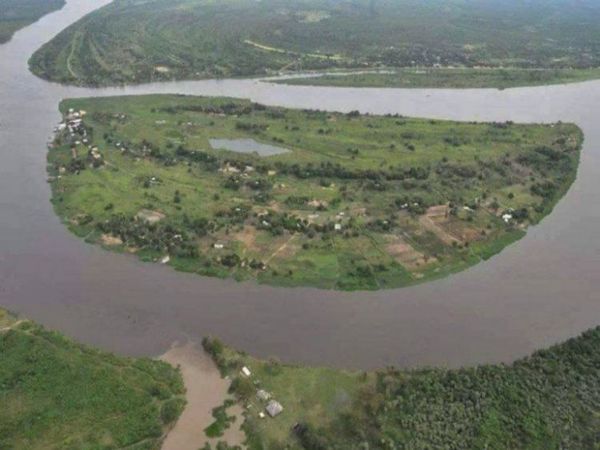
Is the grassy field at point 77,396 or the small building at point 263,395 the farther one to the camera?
the small building at point 263,395

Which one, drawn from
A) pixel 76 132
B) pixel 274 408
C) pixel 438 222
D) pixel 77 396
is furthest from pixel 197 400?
pixel 76 132

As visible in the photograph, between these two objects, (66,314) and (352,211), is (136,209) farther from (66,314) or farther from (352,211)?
(352,211)

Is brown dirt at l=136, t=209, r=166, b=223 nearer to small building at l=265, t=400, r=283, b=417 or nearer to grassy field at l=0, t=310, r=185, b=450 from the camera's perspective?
grassy field at l=0, t=310, r=185, b=450

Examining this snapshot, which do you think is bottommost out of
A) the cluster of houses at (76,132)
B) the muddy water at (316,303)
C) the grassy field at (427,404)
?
the muddy water at (316,303)

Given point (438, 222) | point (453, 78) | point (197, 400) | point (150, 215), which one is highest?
point (150, 215)

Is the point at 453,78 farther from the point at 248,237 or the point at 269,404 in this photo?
the point at 269,404

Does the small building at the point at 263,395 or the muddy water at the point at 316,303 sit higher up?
the small building at the point at 263,395

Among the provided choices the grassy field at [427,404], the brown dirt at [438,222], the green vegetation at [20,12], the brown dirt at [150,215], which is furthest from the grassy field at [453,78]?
the grassy field at [427,404]

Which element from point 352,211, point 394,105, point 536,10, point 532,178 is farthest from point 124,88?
point 536,10

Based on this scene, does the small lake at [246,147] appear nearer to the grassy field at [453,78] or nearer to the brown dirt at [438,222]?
the brown dirt at [438,222]
